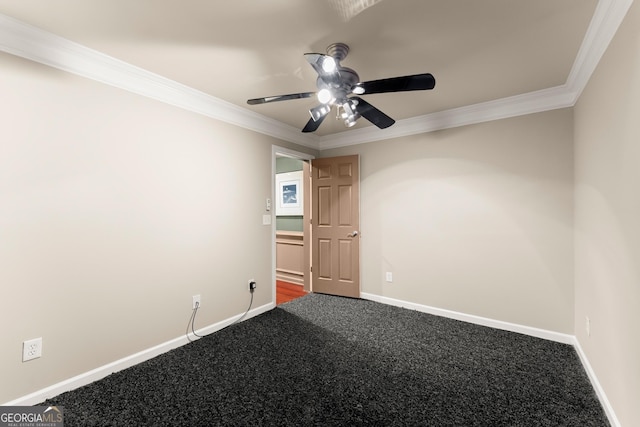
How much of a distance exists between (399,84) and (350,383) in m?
2.02

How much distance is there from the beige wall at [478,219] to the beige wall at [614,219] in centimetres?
41

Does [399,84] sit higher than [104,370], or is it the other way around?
[399,84]

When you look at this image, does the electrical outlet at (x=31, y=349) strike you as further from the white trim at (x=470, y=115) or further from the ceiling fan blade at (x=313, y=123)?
the white trim at (x=470, y=115)

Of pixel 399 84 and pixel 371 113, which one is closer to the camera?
pixel 399 84

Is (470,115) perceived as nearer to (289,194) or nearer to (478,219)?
(478,219)

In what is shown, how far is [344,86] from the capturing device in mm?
1941

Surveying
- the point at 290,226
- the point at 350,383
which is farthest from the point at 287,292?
the point at 350,383

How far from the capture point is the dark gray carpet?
169cm

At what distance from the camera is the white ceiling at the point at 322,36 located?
1583 mm

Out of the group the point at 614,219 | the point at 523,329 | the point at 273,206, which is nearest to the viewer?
the point at 614,219

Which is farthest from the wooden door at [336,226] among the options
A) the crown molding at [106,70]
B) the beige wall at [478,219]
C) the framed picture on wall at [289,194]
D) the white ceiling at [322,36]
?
the white ceiling at [322,36]

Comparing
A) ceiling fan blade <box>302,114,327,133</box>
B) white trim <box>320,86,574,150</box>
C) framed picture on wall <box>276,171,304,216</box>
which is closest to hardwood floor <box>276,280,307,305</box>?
framed picture on wall <box>276,171,304,216</box>

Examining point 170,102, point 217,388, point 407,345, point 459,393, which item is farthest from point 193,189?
point 459,393

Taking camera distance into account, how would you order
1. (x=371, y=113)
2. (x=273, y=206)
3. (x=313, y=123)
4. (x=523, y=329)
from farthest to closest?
(x=273, y=206) < (x=523, y=329) < (x=313, y=123) < (x=371, y=113)
